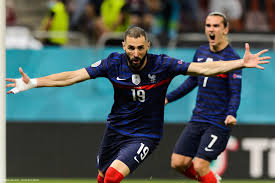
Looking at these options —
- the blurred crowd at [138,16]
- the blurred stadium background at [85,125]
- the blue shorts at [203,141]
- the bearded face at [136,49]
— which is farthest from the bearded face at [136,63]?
the blurred crowd at [138,16]

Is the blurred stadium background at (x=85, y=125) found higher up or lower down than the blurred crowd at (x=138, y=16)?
lower down

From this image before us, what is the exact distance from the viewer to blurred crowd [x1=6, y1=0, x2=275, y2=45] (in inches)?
524

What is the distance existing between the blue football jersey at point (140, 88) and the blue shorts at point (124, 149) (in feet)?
0.28

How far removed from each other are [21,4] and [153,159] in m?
5.75

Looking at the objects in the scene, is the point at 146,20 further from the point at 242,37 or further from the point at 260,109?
the point at 260,109

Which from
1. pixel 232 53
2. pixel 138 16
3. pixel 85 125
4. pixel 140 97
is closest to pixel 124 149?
pixel 140 97

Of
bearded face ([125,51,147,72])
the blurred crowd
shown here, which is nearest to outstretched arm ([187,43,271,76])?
bearded face ([125,51,147,72])

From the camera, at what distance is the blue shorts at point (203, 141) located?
8883mm

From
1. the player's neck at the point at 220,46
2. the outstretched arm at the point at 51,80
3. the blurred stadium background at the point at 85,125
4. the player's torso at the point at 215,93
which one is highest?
the player's neck at the point at 220,46

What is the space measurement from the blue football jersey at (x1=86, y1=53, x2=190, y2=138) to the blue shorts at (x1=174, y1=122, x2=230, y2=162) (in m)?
1.19

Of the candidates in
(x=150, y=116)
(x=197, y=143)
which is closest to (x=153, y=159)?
(x=197, y=143)

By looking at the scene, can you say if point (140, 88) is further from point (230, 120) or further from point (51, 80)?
point (230, 120)

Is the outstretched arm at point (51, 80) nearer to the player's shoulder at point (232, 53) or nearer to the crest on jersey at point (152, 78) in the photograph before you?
the crest on jersey at point (152, 78)

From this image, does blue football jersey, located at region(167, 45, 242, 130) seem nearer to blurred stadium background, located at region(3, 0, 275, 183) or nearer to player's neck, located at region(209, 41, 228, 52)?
player's neck, located at region(209, 41, 228, 52)
